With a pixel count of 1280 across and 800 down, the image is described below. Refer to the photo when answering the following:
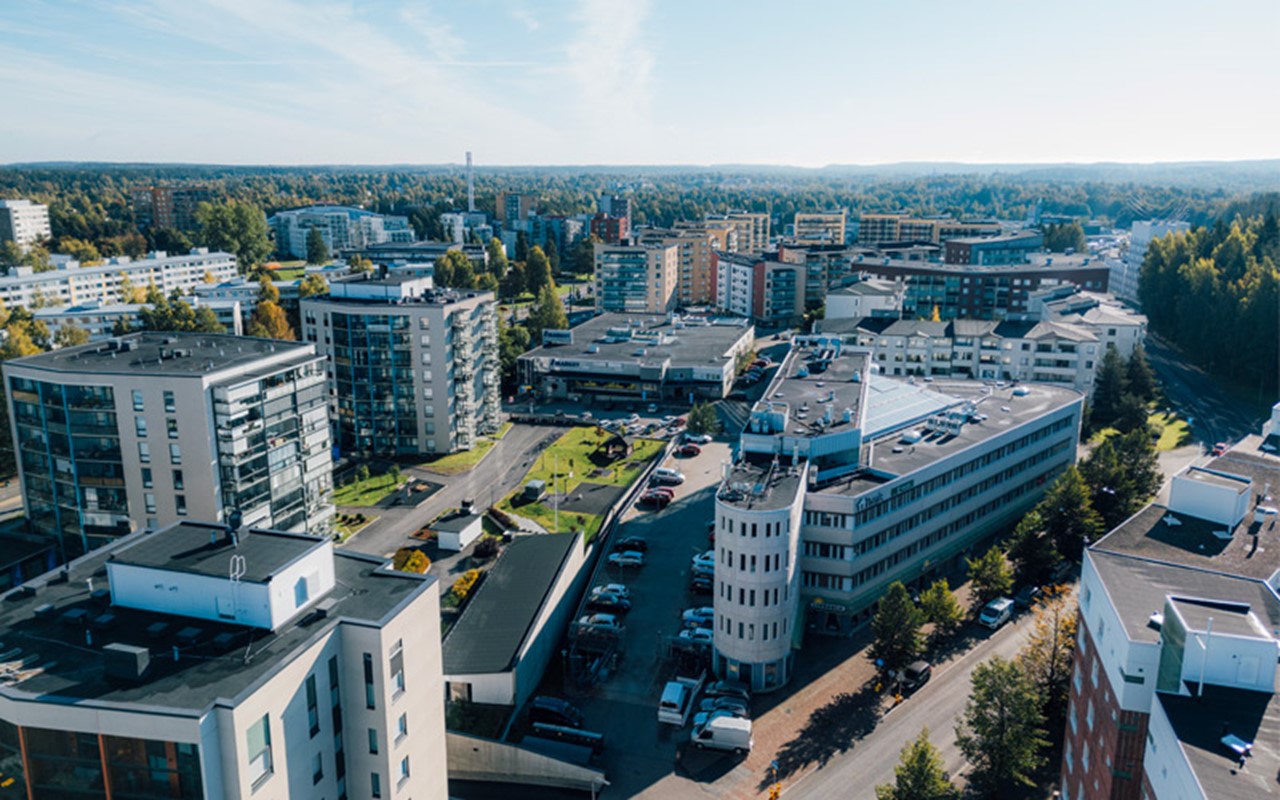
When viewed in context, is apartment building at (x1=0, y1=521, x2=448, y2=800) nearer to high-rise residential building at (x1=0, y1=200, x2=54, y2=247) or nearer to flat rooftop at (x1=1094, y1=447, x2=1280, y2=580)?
flat rooftop at (x1=1094, y1=447, x2=1280, y2=580)

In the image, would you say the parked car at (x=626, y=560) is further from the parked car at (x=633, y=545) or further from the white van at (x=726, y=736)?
the white van at (x=726, y=736)

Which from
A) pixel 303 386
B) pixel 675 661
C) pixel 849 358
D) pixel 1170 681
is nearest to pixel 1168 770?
pixel 1170 681

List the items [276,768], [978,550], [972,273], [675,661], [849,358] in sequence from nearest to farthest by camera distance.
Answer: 1. [276,768]
2. [675,661]
3. [978,550]
4. [849,358]
5. [972,273]

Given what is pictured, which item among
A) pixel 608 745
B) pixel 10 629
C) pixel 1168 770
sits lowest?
pixel 608 745

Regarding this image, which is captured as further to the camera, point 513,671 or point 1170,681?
point 513,671

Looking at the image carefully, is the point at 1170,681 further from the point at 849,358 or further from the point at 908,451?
the point at 849,358
